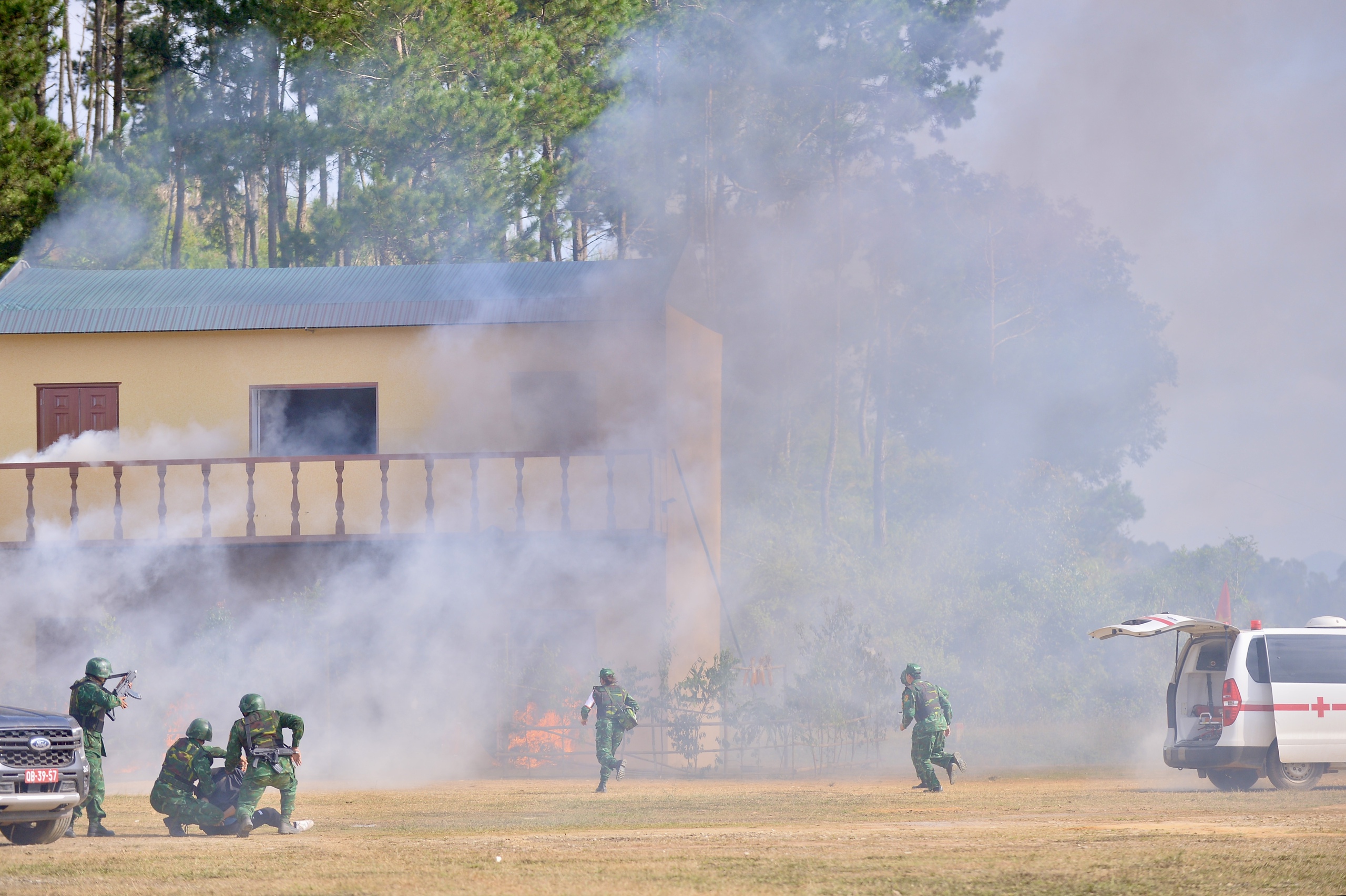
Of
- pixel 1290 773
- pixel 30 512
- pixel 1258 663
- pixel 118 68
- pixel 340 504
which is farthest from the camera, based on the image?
pixel 118 68

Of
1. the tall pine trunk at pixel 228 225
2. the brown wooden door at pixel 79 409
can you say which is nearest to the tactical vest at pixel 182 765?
the brown wooden door at pixel 79 409

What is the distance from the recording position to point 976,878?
7.29 metres

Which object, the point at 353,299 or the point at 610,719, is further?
the point at 353,299

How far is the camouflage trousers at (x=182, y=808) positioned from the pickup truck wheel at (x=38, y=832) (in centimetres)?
71

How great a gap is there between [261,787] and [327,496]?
6.82m

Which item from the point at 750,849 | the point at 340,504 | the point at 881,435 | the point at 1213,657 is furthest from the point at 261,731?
the point at 881,435

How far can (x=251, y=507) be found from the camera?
15977 millimetres

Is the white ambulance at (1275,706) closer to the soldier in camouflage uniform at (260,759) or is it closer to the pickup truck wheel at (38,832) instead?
the soldier in camouflage uniform at (260,759)

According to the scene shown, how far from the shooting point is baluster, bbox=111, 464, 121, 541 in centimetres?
1603

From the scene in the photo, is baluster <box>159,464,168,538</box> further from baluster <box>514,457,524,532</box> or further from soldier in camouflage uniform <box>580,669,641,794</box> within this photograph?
soldier in camouflage uniform <box>580,669,641,794</box>

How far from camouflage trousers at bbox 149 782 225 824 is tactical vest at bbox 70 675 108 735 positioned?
2.60 ft

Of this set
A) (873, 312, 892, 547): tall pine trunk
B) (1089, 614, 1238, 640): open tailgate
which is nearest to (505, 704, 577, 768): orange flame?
(1089, 614, 1238, 640): open tailgate

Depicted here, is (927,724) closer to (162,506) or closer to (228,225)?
(162,506)

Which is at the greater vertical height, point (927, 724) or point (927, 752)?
point (927, 724)
